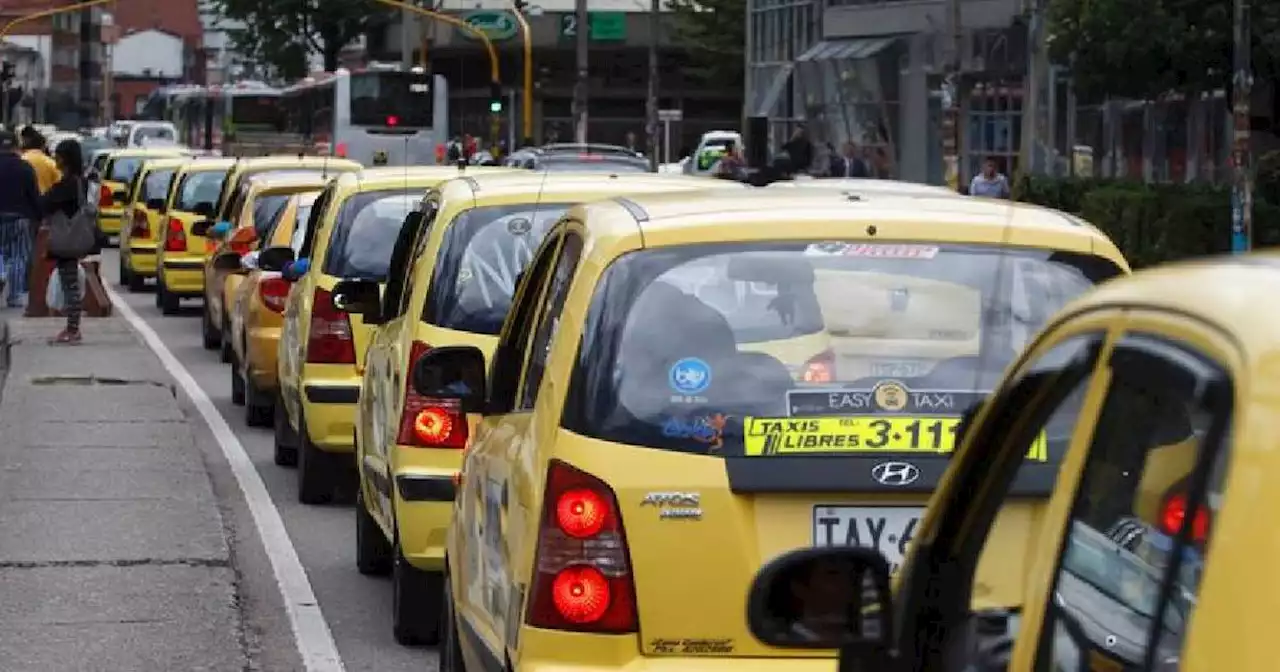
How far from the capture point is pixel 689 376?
6.16 metres

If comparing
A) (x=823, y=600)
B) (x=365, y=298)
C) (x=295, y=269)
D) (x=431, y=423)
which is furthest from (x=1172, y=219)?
(x=823, y=600)

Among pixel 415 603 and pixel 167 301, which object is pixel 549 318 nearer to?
pixel 415 603

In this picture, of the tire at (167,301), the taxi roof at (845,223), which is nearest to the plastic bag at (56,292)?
the tire at (167,301)

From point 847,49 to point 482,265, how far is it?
5496 centimetres

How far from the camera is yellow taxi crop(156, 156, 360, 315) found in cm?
2427

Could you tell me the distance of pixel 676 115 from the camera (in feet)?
245

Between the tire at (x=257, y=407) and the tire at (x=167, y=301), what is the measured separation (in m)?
11.8

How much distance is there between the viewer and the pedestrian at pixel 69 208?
23.9 metres

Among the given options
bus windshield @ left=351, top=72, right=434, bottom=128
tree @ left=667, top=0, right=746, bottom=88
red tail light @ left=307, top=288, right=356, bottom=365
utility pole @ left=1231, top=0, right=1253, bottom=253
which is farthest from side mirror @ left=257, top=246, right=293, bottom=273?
tree @ left=667, top=0, right=746, bottom=88

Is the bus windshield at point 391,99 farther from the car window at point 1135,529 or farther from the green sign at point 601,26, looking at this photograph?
the car window at point 1135,529

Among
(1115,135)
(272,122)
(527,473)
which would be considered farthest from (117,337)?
(272,122)

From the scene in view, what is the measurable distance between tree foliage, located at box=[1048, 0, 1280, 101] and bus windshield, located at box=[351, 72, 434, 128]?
27037 mm

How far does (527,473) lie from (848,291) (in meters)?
0.80

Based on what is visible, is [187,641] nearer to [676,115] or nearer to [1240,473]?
[1240,473]
